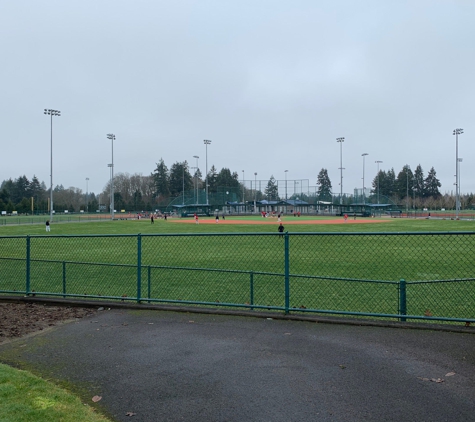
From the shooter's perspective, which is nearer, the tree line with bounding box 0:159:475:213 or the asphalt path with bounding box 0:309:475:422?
the asphalt path with bounding box 0:309:475:422

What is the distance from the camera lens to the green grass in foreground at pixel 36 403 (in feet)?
13.5

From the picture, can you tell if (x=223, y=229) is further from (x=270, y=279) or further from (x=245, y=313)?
(x=245, y=313)

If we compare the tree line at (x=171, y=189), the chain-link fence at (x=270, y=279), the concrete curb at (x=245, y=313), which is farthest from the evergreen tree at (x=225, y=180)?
the concrete curb at (x=245, y=313)

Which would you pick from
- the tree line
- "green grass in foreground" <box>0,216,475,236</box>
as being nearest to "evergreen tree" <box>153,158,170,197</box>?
the tree line

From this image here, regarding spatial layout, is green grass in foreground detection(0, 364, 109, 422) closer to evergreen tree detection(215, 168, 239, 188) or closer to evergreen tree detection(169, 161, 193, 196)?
evergreen tree detection(169, 161, 193, 196)

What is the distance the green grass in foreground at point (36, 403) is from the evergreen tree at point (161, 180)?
14144cm

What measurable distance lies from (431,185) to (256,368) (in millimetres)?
163489

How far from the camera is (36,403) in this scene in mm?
4387

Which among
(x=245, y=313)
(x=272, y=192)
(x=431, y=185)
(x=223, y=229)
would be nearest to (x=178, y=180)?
(x=272, y=192)

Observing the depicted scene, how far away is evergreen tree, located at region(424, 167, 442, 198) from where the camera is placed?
500ft

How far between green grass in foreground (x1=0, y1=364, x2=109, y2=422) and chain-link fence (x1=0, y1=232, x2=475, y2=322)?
3.63 metres

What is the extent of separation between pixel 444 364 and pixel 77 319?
615 centimetres

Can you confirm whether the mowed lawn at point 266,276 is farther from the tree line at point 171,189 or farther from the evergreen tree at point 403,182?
the evergreen tree at point 403,182

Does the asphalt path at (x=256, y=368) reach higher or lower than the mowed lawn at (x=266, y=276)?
higher
